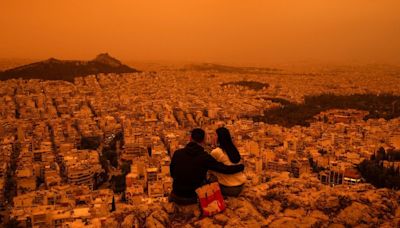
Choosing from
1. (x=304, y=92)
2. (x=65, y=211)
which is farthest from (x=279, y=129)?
(x=304, y=92)

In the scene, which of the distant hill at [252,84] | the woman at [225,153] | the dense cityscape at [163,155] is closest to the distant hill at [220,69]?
the distant hill at [252,84]

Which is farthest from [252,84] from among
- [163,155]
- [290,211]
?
[290,211]

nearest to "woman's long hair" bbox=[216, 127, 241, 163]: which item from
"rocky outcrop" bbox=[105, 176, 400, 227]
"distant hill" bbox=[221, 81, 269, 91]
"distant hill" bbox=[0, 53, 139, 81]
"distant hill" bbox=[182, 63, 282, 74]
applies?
"rocky outcrop" bbox=[105, 176, 400, 227]

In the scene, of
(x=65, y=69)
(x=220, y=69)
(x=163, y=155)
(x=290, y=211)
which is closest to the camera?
(x=290, y=211)

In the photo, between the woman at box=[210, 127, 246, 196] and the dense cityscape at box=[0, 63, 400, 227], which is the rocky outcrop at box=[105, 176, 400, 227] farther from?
the woman at box=[210, 127, 246, 196]

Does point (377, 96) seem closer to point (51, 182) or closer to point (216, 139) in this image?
point (51, 182)

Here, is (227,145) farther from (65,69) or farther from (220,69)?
(220,69)
